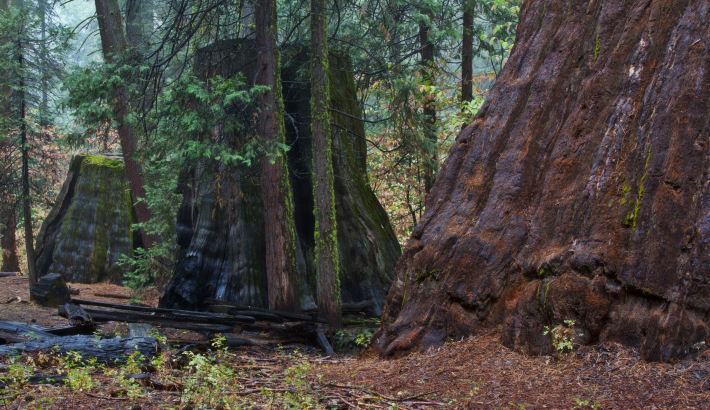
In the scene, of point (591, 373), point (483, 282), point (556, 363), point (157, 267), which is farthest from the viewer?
point (157, 267)

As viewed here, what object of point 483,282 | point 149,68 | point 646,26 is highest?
point 149,68

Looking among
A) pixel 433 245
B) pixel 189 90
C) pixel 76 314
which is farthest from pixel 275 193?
pixel 433 245

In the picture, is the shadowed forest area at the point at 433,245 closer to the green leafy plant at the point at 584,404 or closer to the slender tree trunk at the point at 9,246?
the green leafy plant at the point at 584,404

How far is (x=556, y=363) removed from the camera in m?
5.50

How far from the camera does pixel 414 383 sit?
18.2 ft

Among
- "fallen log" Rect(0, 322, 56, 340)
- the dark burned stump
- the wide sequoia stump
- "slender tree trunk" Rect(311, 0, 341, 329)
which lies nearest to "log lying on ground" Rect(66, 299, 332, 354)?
"slender tree trunk" Rect(311, 0, 341, 329)

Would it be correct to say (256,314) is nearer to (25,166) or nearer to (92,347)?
(92,347)

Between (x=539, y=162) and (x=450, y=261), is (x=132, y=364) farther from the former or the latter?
(x=539, y=162)

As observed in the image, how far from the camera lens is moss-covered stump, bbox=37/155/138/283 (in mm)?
18969

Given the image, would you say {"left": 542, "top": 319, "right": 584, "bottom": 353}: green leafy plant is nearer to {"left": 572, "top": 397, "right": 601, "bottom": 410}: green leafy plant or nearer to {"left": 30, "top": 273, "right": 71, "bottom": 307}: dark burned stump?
{"left": 572, "top": 397, "right": 601, "bottom": 410}: green leafy plant

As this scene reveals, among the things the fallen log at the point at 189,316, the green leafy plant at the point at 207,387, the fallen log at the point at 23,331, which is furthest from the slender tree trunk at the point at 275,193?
the green leafy plant at the point at 207,387

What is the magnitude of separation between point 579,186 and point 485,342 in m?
2.07

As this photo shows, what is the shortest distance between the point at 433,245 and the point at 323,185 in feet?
14.4

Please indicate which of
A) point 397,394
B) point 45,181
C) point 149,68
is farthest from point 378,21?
point 45,181
